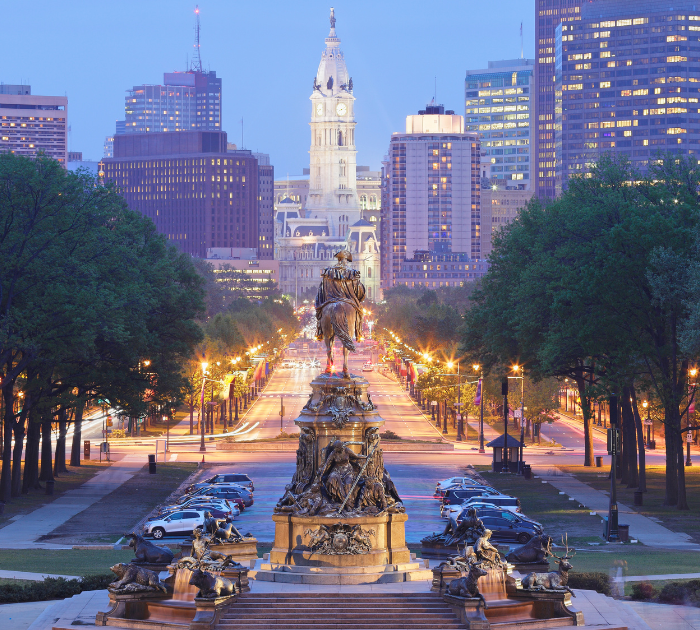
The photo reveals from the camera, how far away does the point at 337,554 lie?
1136 inches

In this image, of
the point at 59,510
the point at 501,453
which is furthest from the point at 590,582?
the point at 501,453

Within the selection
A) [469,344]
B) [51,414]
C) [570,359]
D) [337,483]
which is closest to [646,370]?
[570,359]

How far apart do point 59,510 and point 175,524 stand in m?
10.8

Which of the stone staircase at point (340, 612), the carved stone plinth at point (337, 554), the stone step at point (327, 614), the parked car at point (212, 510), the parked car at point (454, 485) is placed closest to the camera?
the stone staircase at point (340, 612)

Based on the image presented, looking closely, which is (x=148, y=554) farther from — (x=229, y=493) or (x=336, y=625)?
(x=229, y=493)

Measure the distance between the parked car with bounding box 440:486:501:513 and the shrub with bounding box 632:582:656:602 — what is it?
22.5m

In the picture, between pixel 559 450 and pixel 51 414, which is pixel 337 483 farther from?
pixel 559 450

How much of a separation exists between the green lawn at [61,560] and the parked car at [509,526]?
1303cm

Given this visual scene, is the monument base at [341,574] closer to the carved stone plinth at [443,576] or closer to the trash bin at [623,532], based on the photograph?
the carved stone plinth at [443,576]

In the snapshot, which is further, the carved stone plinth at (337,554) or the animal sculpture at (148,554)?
the animal sculpture at (148,554)

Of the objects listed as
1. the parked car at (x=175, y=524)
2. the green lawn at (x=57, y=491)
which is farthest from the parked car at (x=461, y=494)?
the green lawn at (x=57, y=491)

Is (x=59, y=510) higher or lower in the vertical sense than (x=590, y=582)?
higher

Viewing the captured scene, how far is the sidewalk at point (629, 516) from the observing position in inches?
1772

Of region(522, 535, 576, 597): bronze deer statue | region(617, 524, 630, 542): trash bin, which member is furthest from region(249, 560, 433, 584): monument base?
region(617, 524, 630, 542): trash bin
